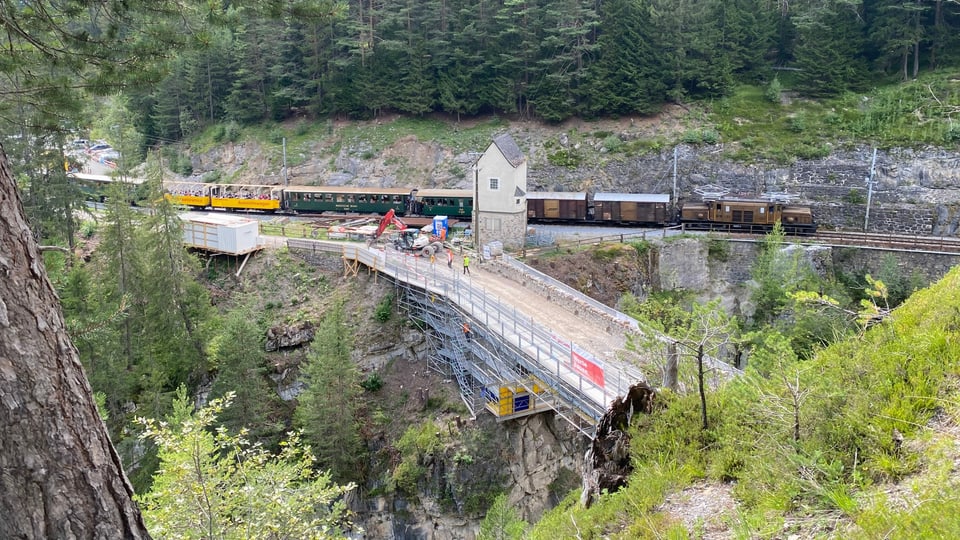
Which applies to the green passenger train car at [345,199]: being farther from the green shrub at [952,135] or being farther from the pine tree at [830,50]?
the green shrub at [952,135]

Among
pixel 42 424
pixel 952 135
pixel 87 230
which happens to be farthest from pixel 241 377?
pixel 952 135

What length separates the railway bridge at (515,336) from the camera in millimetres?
17625

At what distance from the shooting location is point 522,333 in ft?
68.5

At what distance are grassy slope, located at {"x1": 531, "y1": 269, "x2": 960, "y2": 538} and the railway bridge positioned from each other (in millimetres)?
7268

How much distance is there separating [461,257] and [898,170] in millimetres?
22470

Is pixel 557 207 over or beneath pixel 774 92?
beneath

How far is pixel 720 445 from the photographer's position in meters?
7.27

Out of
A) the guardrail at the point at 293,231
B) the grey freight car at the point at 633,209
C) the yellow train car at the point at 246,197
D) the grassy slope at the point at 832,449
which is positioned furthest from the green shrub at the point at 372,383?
the yellow train car at the point at 246,197

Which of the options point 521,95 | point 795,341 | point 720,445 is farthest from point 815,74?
point 720,445

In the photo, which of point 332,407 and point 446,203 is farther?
point 446,203

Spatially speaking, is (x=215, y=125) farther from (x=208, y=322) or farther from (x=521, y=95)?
(x=208, y=322)

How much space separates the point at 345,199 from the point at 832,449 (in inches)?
1373

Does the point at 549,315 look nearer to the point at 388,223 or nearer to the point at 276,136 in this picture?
the point at 388,223

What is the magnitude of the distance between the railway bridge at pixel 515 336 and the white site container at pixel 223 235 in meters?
5.56
